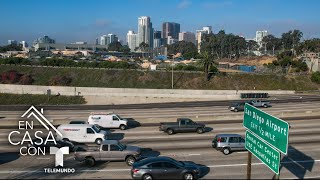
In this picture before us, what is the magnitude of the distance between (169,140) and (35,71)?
6682 cm

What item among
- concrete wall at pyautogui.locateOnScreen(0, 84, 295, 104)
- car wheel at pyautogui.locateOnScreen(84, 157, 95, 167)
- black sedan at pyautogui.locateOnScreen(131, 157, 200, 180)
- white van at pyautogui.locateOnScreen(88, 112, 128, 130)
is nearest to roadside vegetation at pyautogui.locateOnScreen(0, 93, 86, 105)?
concrete wall at pyautogui.locateOnScreen(0, 84, 295, 104)

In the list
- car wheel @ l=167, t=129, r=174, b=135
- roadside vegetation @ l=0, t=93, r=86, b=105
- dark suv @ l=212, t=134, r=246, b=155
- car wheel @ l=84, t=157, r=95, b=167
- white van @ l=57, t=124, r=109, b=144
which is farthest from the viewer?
roadside vegetation @ l=0, t=93, r=86, b=105

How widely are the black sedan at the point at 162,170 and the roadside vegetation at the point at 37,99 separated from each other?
51.1 m

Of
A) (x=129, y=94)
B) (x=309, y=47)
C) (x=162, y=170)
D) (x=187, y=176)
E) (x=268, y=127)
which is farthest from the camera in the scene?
(x=309, y=47)

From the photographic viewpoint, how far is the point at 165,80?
85125 millimetres

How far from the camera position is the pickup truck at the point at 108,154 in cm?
2277

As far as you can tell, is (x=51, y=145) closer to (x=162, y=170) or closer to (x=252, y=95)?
(x=162, y=170)

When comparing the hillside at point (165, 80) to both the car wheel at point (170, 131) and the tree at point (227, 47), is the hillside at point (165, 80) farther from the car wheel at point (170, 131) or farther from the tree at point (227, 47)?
the tree at point (227, 47)

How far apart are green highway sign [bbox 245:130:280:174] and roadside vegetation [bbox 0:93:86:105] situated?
54.0m

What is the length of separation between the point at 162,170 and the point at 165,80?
66.2 metres

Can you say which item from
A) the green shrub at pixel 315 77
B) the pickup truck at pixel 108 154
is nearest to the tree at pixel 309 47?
the green shrub at pixel 315 77

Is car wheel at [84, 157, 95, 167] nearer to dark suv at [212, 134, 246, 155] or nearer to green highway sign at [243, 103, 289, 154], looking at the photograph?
dark suv at [212, 134, 246, 155]

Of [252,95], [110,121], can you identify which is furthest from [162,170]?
[252,95]

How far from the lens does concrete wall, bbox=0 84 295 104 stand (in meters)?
69.4
